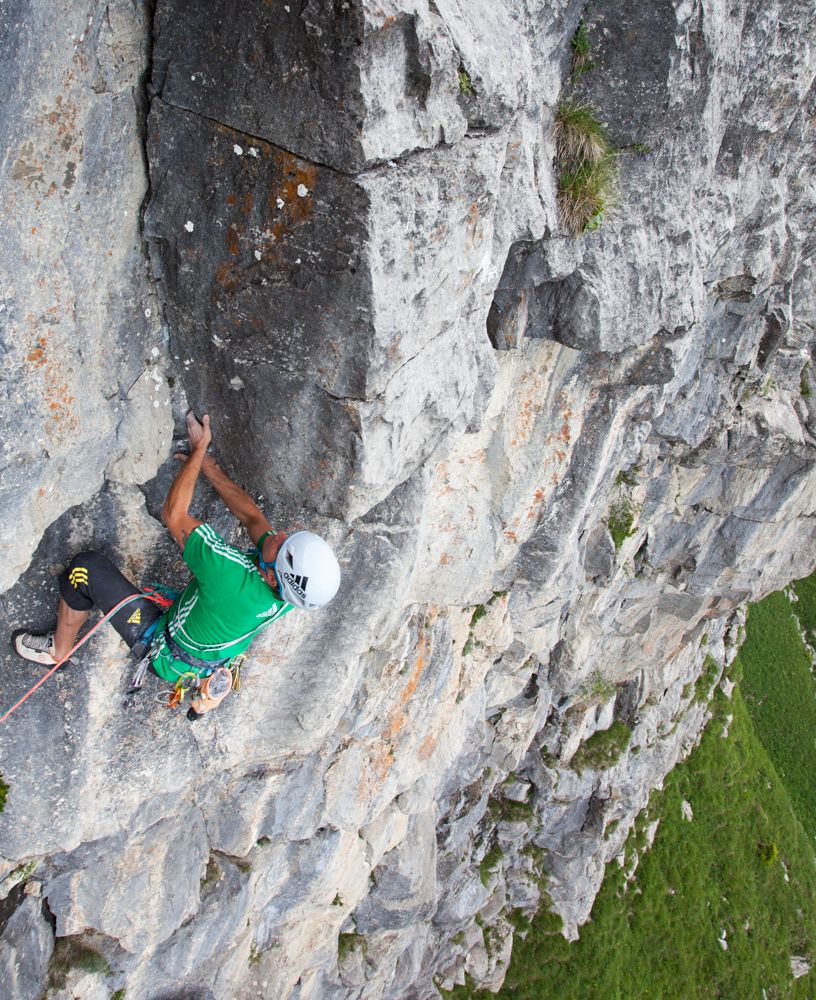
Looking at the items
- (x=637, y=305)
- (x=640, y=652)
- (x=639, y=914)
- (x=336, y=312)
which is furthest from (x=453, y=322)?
(x=639, y=914)

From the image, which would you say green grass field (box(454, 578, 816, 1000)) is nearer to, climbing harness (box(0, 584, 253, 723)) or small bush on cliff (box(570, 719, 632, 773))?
small bush on cliff (box(570, 719, 632, 773))

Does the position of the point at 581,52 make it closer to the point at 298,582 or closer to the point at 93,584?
the point at 298,582

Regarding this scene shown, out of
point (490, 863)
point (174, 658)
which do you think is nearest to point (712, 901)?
Result: point (490, 863)

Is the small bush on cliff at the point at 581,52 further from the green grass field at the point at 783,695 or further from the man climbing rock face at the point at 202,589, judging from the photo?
the green grass field at the point at 783,695

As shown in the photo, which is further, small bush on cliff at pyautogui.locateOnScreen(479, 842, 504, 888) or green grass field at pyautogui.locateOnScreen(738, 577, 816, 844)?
green grass field at pyautogui.locateOnScreen(738, 577, 816, 844)

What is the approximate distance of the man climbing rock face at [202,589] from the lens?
6012 mm

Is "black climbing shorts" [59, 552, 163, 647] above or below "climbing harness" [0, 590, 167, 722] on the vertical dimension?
above

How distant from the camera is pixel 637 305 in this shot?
346 inches

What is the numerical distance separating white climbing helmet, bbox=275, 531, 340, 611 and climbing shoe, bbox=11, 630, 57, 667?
214 centimetres

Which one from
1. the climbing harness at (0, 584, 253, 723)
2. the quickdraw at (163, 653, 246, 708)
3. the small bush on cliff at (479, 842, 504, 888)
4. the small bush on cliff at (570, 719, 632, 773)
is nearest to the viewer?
the climbing harness at (0, 584, 253, 723)

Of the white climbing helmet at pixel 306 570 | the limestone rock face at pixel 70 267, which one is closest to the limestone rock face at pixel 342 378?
the limestone rock face at pixel 70 267

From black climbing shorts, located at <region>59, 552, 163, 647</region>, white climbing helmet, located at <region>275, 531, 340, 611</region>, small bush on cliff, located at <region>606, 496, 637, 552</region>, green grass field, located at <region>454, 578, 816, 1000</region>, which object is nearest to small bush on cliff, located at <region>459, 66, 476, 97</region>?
white climbing helmet, located at <region>275, 531, 340, 611</region>

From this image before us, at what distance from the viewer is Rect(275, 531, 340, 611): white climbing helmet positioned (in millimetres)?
5918

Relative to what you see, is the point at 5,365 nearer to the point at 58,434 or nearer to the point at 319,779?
the point at 58,434
